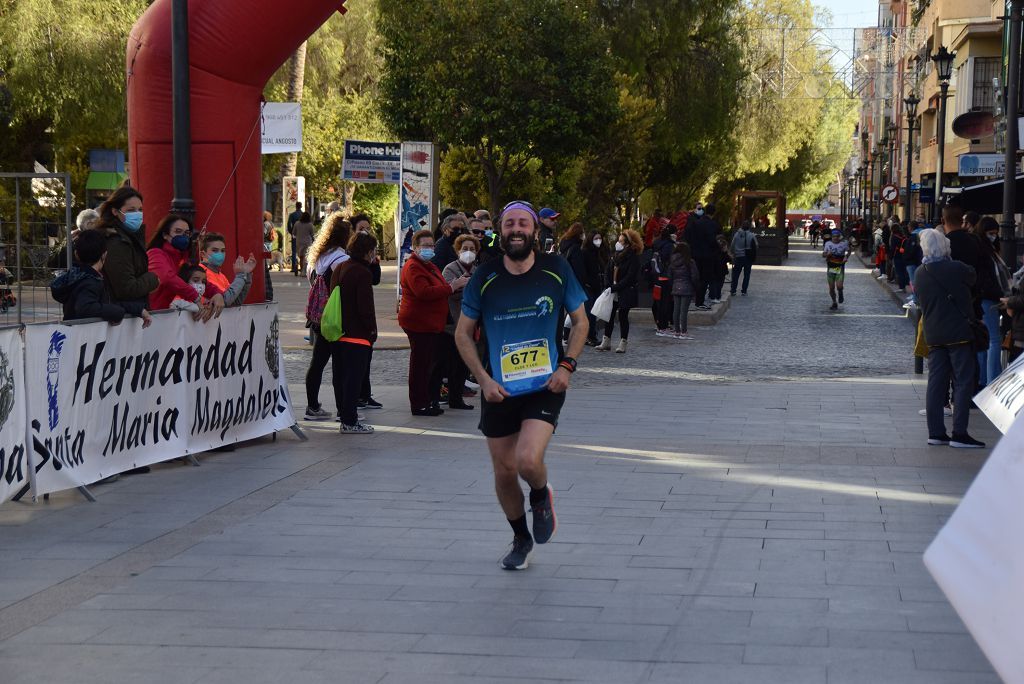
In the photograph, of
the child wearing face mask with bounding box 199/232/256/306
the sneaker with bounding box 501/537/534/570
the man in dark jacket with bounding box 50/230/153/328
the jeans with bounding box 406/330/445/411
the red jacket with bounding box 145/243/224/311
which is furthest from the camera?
the jeans with bounding box 406/330/445/411

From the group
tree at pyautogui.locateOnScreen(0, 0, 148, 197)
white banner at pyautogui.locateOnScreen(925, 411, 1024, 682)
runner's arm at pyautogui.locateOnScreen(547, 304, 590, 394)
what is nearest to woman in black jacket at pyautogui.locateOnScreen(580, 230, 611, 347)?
runner's arm at pyautogui.locateOnScreen(547, 304, 590, 394)

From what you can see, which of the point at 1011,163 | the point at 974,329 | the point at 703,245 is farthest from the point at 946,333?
the point at 703,245

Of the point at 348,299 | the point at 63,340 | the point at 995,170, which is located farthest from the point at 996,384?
the point at 995,170

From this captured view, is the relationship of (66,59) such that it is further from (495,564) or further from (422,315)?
(495,564)

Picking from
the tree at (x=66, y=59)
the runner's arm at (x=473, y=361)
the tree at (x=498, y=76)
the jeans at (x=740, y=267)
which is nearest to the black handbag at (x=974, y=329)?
the runner's arm at (x=473, y=361)

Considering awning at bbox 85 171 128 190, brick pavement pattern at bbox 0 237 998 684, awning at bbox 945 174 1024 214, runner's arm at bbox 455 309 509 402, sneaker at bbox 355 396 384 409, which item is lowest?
sneaker at bbox 355 396 384 409

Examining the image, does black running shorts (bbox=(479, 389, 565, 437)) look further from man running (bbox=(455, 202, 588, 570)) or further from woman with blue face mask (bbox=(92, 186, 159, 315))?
woman with blue face mask (bbox=(92, 186, 159, 315))

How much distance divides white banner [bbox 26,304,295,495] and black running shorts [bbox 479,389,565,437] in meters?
2.87

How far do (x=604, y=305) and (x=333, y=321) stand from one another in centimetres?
684

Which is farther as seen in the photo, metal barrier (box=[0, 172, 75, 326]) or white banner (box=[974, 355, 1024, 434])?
metal barrier (box=[0, 172, 75, 326])

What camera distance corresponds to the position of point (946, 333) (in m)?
10.8

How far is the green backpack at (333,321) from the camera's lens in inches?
447

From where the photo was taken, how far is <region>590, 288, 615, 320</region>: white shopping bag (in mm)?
17594

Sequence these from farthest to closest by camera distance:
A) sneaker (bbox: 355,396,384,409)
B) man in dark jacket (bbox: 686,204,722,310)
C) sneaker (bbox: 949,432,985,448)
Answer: man in dark jacket (bbox: 686,204,722,310)
sneaker (bbox: 355,396,384,409)
sneaker (bbox: 949,432,985,448)
